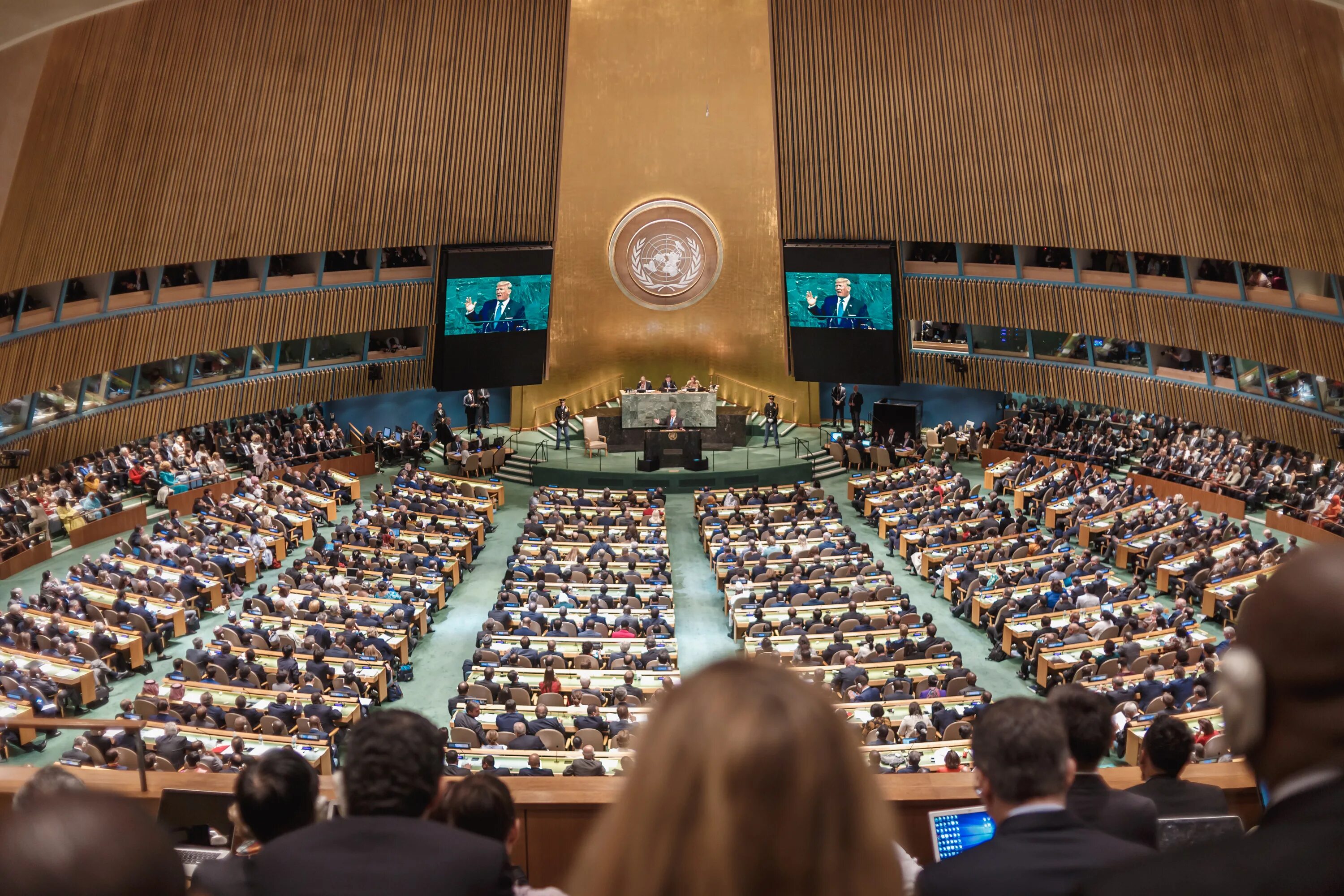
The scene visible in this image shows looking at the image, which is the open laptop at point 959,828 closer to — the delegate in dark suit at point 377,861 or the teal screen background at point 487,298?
the delegate in dark suit at point 377,861

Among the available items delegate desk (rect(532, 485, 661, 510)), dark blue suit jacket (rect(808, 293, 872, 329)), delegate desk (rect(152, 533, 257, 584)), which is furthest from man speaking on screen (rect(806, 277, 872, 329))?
delegate desk (rect(152, 533, 257, 584))

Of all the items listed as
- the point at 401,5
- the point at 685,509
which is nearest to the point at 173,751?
the point at 685,509

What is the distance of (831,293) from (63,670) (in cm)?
1561

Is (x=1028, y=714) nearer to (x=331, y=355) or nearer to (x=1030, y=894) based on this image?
(x=1030, y=894)

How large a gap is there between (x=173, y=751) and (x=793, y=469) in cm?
1570

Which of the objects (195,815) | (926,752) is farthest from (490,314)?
(195,815)

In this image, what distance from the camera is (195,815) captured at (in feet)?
14.4

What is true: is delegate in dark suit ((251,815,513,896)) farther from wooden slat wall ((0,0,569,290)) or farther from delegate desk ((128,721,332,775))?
wooden slat wall ((0,0,569,290))

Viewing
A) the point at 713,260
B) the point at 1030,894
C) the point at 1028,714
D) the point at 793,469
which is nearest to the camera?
the point at 1030,894

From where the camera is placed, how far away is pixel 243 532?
18.7 metres

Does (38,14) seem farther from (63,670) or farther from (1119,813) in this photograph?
(1119,813)

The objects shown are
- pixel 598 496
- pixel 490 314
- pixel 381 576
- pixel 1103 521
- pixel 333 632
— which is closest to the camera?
pixel 333 632

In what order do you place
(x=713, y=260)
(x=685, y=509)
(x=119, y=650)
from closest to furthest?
(x=119, y=650) → (x=685, y=509) → (x=713, y=260)

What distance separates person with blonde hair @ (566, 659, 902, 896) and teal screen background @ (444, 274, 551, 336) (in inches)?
890
